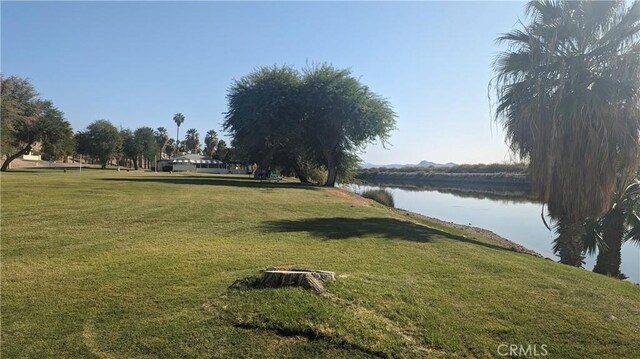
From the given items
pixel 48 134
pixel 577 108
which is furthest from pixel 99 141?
pixel 577 108

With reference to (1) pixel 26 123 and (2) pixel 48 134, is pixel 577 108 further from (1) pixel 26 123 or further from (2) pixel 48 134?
(2) pixel 48 134

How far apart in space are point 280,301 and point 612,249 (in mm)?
14026

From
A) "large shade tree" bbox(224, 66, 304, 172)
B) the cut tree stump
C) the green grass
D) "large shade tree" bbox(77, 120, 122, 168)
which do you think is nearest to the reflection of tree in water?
"large shade tree" bbox(224, 66, 304, 172)

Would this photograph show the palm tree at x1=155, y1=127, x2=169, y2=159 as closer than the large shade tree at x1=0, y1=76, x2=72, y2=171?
No

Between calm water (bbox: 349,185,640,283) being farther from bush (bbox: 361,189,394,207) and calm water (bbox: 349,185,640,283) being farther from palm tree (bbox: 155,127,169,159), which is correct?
palm tree (bbox: 155,127,169,159)

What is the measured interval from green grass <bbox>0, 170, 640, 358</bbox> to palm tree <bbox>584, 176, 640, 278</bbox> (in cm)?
693

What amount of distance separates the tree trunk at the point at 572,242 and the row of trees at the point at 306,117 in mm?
24521

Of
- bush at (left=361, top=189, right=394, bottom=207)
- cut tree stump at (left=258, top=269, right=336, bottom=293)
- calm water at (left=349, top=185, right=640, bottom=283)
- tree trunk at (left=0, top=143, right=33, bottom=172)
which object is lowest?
calm water at (left=349, top=185, right=640, bottom=283)

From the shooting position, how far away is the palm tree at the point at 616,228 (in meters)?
14.3

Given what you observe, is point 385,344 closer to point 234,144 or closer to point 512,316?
point 512,316

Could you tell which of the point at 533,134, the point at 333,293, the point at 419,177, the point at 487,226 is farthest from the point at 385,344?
the point at 419,177

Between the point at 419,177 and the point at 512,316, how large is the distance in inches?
4011
